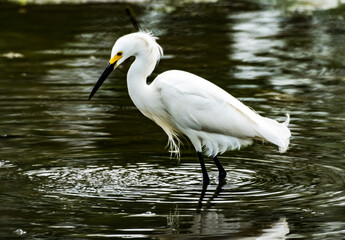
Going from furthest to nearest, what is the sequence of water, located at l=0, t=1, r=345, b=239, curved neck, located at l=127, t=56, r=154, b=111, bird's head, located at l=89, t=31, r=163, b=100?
curved neck, located at l=127, t=56, r=154, b=111
bird's head, located at l=89, t=31, r=163, b=100
water, located at l=0, t=1, r=345, b=239

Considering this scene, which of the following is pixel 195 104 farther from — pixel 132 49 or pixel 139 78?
pixel 132 49

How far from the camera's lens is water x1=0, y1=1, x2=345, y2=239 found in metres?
6.67

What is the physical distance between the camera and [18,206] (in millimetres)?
7055

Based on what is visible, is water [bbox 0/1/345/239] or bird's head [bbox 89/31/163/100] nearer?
water [bbox 0/1/345/239]

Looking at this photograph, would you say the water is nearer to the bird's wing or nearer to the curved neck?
the bird's wing

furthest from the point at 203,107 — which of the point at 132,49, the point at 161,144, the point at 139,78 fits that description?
the point at 161,144

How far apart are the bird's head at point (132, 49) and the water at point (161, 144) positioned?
3.56ft

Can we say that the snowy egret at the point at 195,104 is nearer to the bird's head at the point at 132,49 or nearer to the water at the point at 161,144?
the bird's head at the point at 132,49

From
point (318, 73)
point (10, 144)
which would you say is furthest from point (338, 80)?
point (10, 144)

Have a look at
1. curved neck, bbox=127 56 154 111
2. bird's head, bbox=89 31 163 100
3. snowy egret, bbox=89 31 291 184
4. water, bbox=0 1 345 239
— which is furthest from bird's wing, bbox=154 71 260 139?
water, bbox=0 1 345 239

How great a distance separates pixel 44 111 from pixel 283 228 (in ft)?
17.2

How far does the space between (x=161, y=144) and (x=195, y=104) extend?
1.49 metres

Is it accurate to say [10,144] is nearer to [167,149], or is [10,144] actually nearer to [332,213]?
[167,149]

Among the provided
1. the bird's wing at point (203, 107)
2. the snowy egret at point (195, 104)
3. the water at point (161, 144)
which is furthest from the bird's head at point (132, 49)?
the water at point (161, 144)
